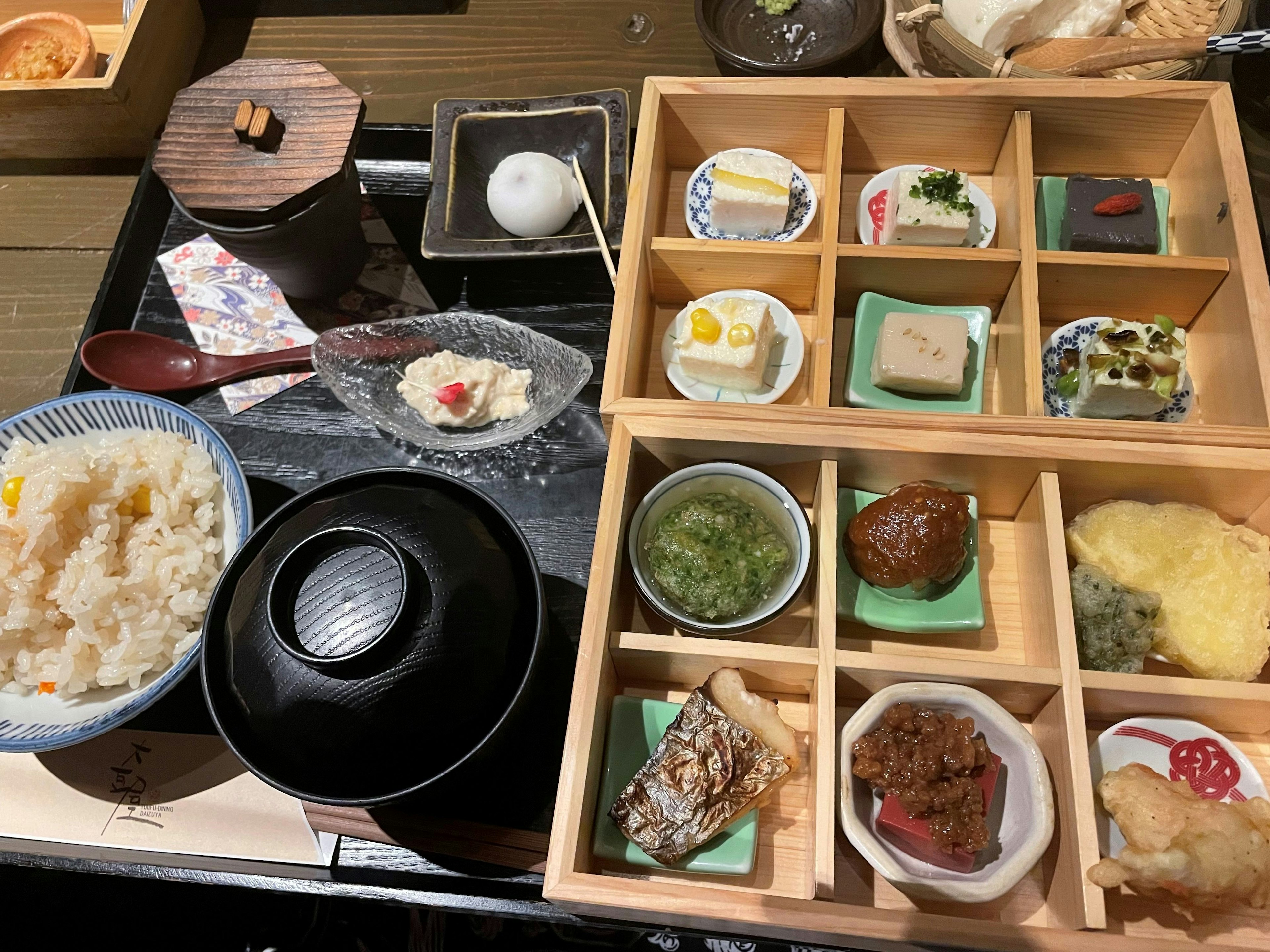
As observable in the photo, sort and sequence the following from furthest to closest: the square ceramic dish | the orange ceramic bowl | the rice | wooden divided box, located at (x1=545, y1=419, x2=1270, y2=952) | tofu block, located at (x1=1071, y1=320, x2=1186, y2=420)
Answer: the orange ceramic bowl, the square ceramic dish, tofu block, located at (x1=1071, y1=320, x2=1186, y2=420), the rice, wooden divided box, located at (x1=545, y1=419, x2=1270, y2=952)

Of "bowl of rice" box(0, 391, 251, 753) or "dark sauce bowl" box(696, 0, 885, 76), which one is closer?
"bowl of rice" box(0, 391, 251, 753)

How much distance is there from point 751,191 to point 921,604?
105 centimetres

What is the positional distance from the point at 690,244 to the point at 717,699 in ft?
3.39

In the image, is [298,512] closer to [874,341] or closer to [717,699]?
[717,699]

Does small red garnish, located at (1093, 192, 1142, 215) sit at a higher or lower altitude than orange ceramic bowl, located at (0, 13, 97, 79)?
higher

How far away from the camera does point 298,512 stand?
1.38m

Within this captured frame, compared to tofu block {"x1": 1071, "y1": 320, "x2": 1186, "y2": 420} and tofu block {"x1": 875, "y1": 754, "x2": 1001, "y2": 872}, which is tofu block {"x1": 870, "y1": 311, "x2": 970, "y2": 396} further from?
tofu block {"x1": 875, "y1": 754, "x2": 1001, "y2": 872}

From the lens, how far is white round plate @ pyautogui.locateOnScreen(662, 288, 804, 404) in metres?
1.87

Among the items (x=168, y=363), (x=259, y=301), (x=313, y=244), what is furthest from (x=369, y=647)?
(x=259, y=301)

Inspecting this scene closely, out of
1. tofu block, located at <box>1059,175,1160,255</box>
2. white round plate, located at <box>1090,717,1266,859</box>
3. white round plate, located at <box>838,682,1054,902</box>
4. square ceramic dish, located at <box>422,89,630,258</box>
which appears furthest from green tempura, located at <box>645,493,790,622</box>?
tofu block, located at <box>1059,175,1160,255</box>

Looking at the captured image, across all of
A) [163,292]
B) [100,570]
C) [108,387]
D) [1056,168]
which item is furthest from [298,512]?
[1056,168]

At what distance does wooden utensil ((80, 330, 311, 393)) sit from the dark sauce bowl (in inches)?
62.2

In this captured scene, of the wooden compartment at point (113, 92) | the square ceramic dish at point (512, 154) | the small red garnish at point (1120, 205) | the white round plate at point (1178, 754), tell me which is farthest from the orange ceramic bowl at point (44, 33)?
the white round plate at point (1178, 754)

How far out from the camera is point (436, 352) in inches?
80.3
